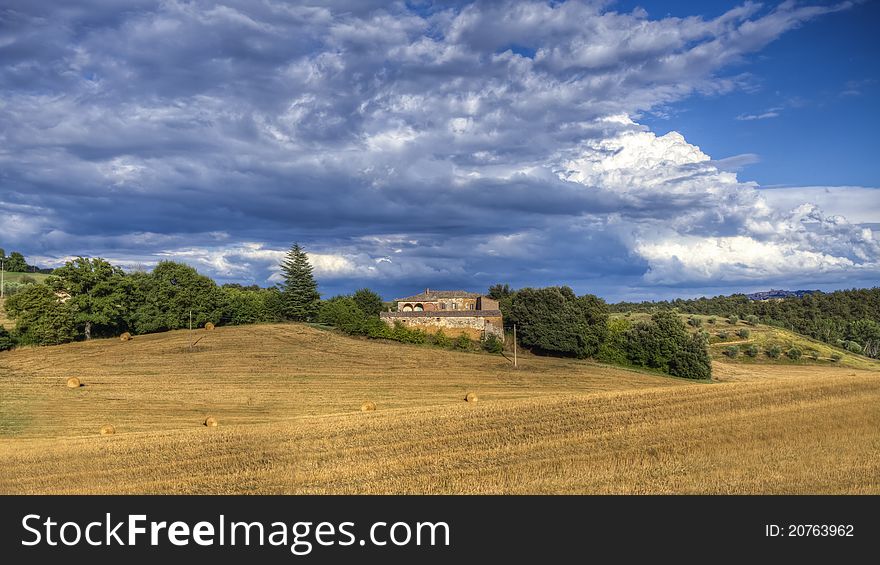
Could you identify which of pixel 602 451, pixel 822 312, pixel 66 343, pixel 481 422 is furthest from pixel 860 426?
pixel 822 312

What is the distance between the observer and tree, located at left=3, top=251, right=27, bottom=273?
356 ft

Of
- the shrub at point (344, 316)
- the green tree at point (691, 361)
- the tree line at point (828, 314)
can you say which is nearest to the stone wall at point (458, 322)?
the shrub at point (344, 316)

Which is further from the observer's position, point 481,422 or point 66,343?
point 66,343

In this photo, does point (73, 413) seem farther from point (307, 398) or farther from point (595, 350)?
point (595, 350)

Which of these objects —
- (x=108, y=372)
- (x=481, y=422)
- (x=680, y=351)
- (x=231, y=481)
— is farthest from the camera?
(x=680, y=351)

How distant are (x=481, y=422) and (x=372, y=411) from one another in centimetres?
900

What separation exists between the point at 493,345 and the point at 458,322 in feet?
17.9

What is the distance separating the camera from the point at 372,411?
34.3 meters

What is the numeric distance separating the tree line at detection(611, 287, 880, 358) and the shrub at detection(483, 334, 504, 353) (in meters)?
62.7

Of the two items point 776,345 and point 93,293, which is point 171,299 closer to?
point 93,293

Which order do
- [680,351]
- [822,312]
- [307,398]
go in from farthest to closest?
[822,312] → [680,351] → [307,398]

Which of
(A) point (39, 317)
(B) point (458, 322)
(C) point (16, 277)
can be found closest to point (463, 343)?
(B) point (458, 322)

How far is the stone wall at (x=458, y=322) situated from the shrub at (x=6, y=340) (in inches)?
1350

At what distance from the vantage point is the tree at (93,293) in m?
56.4
